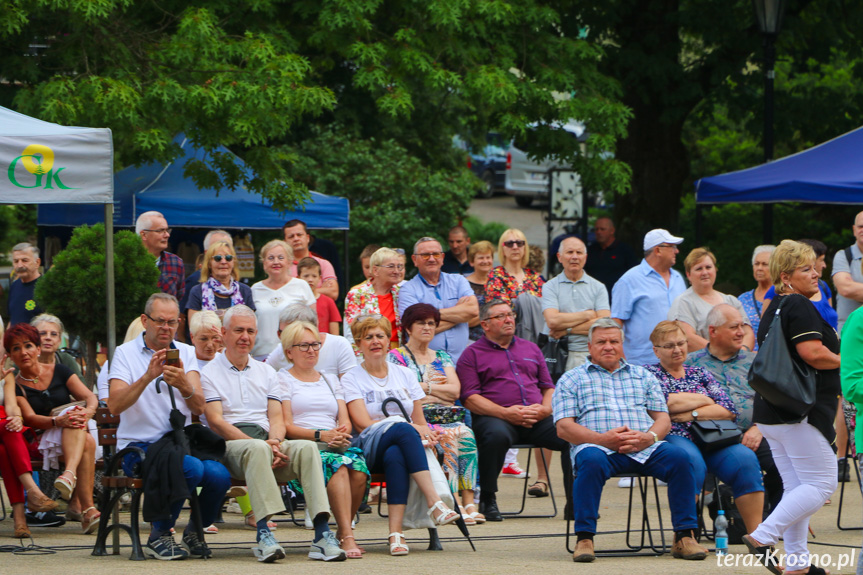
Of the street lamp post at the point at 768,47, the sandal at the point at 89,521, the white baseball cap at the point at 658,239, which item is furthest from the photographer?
the street lamp post at the point at 768,47

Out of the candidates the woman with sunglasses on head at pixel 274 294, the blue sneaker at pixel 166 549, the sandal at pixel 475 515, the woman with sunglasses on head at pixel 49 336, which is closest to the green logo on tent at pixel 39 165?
the woman with sunglasses on head at pixel 49 336

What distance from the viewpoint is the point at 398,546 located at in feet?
21.6

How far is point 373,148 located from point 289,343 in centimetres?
1184

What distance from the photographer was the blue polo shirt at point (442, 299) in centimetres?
868

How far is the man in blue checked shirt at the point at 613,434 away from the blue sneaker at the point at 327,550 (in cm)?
131

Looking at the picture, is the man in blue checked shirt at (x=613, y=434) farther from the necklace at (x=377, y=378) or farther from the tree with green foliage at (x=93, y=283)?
the tree with green foliage at (x=93, y=283)

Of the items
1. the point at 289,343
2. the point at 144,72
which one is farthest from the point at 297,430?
the point at 144,72

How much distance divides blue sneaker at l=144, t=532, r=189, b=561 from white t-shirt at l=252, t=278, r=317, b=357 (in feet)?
7.49

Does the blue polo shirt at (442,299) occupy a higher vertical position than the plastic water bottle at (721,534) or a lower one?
higher

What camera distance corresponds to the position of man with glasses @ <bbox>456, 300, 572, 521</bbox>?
7.88 m

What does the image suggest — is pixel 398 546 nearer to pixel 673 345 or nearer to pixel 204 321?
pixel 204 321

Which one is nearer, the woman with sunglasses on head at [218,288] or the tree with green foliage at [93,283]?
the tree with green foliage at [93,283]

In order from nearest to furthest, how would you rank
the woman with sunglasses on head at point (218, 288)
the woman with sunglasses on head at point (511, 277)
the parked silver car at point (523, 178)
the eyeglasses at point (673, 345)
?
the eyeglasses at point (673, 345) → the woman with sunglasses on head at point (218, 288) → the woman with sunglasses on head at point (511, 277) → the parked silver car at point (523, 178)

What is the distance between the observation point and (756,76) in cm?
1470
